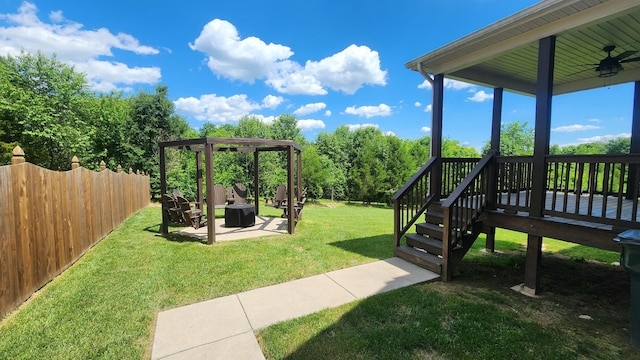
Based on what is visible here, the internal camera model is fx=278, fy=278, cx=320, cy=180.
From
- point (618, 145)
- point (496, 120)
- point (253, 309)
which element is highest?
point (618, 145)

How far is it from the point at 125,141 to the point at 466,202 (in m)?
21.1

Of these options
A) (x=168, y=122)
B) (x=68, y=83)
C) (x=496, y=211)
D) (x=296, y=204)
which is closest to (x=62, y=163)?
(x=68, y=83)

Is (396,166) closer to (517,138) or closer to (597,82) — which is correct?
(597,82)

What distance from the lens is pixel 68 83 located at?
57.8 feet

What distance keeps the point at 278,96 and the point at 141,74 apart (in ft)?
65.6

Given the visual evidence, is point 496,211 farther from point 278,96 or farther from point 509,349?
point 278,96

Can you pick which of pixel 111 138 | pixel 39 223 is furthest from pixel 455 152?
pixel 39 223

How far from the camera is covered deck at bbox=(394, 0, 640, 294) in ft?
10.3

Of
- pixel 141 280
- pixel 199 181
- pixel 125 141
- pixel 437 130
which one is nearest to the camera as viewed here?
pixel 141 280

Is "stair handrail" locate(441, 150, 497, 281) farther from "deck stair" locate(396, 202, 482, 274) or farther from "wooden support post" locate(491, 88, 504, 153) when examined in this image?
"wooden support post" locate(491, 88, 504, 153)

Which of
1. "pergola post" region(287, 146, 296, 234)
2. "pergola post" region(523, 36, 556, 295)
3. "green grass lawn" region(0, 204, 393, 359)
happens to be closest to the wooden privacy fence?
"green grass lawn" region(0, 204, 393, 359)

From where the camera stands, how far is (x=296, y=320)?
281 cm

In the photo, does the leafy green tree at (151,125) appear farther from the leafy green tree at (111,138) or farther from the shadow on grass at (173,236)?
the shadow on grass at (173,236)

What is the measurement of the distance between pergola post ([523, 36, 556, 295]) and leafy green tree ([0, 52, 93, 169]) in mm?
22014
